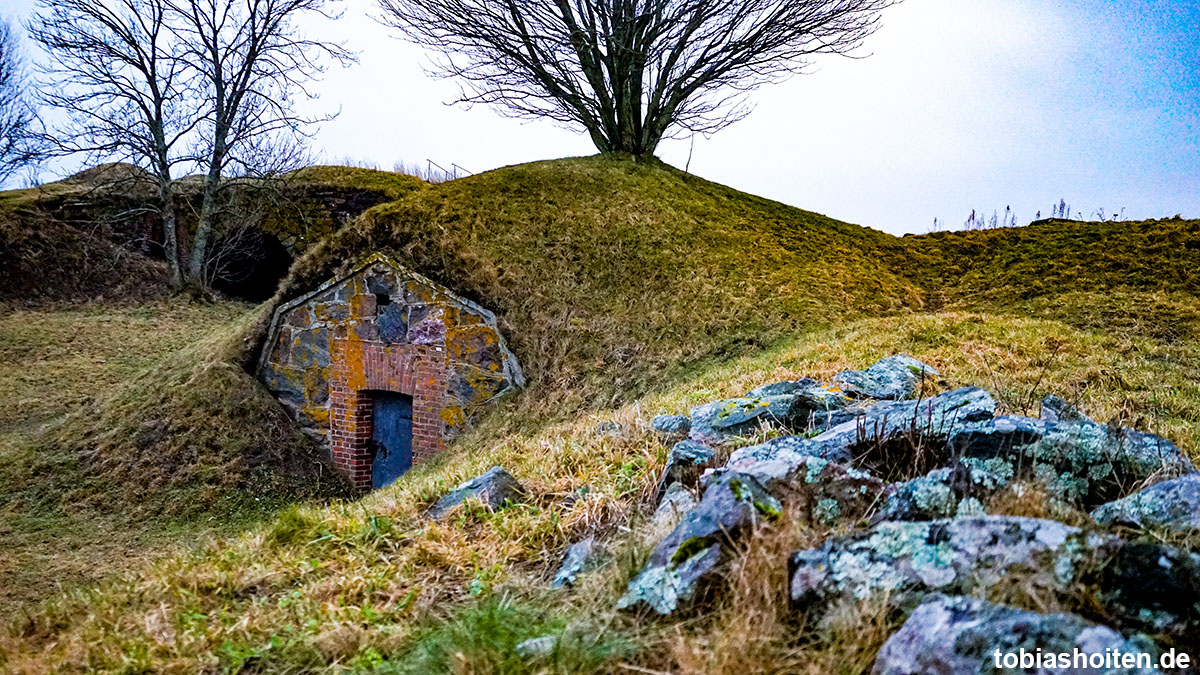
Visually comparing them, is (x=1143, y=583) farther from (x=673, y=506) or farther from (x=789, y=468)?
(x=673, y=506)

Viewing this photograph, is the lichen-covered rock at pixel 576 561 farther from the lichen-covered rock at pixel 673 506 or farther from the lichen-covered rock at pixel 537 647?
the lichen-covered rock at pixel 537 647

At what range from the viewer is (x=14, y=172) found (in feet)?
72.4

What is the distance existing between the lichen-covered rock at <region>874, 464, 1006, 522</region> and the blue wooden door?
25.3ft

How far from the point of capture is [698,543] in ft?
7.43

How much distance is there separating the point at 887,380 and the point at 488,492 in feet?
Answer: 9.72

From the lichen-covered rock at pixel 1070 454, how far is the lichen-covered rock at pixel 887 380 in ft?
5.37

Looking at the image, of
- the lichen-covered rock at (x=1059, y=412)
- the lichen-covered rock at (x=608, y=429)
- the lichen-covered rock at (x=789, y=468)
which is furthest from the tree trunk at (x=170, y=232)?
the lichen-covered rock at (x=1059, y=412)

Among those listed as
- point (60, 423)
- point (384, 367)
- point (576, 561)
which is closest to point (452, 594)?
point (576, 561)

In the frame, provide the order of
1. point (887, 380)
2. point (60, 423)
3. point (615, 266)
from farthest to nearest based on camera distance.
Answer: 1. point (615, 266)
2. point (60, 423)
3. point (887, 380)

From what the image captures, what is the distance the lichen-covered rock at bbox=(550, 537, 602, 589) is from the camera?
2.55m

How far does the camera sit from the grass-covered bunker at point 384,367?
891cm

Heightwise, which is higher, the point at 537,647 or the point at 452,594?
the point at 537,647

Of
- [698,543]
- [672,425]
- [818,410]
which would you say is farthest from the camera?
[672,425]

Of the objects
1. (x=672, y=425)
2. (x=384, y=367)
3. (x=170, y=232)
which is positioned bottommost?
(x=384, y=367)
